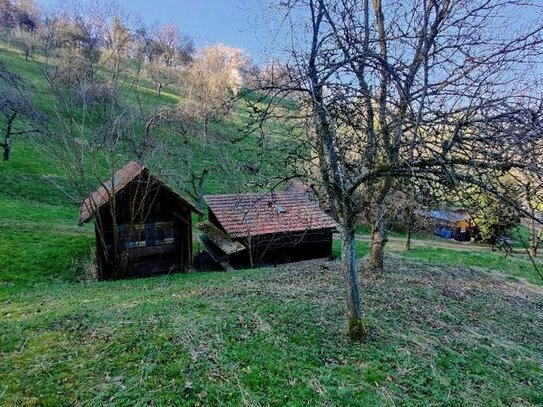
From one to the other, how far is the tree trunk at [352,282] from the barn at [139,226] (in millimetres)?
11040

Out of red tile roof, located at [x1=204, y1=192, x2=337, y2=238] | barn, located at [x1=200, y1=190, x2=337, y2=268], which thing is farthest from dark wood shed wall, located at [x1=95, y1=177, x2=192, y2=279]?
red tile roof, located at [x1=204, y1=192, x2=337, y2=238]

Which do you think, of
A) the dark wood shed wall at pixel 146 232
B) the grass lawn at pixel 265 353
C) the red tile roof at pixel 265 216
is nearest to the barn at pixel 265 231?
the red tile roof at pixel 265 216

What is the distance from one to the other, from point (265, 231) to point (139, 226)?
6206 millimetres

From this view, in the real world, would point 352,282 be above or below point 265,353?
above

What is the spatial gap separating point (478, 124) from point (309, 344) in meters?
3.92

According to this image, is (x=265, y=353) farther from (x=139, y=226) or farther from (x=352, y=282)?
(x=139, y=226)

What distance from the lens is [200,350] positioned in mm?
5230

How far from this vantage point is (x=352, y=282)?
573 cm

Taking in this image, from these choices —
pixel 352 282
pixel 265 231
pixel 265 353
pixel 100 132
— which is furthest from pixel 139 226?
pixel 352 282

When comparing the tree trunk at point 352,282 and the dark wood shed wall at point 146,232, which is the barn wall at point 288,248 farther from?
the tree trunk at point 352,282

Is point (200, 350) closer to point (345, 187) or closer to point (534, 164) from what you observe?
point (345, 187)

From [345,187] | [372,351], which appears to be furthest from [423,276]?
[345,187]

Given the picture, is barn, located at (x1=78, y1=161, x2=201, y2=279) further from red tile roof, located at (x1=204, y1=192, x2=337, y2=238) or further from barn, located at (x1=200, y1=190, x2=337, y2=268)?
red tile roof, located at (x1=204, y1=192, x2=337, y2=238)

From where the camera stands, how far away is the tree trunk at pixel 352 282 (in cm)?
573
